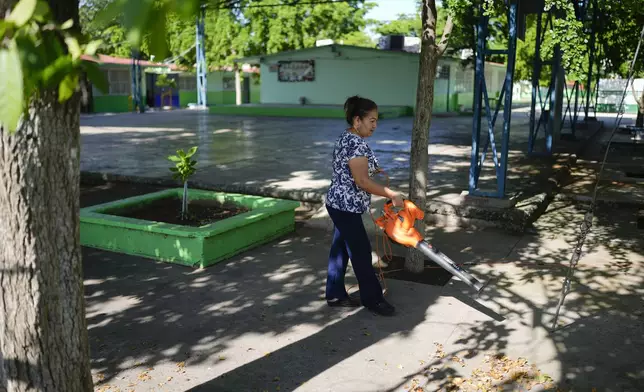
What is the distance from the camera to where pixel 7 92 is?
1.25 meters

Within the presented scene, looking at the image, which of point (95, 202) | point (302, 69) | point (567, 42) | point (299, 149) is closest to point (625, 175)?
point (567, 42)

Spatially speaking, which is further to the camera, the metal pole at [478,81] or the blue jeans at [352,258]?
the metal pole at [478,81]

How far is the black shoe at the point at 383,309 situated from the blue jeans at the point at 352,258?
28mm

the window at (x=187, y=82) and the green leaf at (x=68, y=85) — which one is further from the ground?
the window at (x=187, y=82)

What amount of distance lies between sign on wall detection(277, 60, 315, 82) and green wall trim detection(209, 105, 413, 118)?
4314 millimetres

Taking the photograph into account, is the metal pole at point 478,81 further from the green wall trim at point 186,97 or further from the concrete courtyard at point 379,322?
→ the green wall trim at point 186,97

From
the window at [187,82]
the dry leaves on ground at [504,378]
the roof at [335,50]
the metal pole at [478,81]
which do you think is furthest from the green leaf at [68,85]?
the window at [187,82]

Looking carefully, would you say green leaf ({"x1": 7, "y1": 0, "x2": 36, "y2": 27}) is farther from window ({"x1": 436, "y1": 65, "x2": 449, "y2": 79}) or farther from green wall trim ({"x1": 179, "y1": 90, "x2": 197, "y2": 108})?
green wall trim ({"x1": 179, "y1": 90, "x2": 197, "y2": 108})

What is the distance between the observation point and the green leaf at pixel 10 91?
4.08 feet

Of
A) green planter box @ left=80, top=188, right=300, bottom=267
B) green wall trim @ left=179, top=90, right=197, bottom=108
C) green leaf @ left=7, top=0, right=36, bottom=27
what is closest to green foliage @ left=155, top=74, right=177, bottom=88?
green wall trim @ left=179, top=90, right=197, bottom=108

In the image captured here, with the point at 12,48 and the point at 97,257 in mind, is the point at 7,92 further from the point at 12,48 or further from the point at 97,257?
the point at 97,257

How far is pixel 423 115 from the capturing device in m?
5.51

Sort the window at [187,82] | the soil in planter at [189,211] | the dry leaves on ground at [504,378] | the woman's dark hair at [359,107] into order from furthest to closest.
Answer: the window at [187,82], the soil in planter at [189,211], the woman's dark hair at [359,107], the dry leaves on ground at [504,378]

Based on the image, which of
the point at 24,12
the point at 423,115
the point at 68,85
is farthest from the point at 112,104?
the point at 24,12
